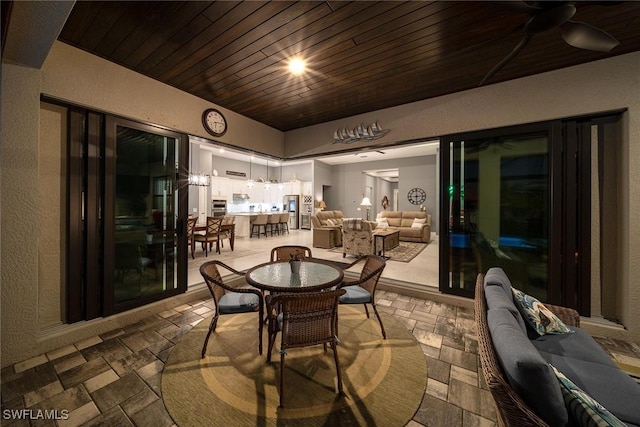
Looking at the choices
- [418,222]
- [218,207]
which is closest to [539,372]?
[418,222]

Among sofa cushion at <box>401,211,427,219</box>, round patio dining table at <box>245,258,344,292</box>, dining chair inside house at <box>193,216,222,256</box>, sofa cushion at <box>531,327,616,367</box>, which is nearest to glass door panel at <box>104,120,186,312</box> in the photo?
round patio dining table at <box>245,258,344,292</box>

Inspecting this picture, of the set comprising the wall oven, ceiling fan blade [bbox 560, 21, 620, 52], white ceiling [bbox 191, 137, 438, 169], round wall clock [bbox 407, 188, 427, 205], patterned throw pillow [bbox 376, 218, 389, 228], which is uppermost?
white ceiling [bbox 191, 137, 438, 169]

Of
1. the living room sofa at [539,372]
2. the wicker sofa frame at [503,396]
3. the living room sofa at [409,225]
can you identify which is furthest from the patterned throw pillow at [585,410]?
the living room sofa at [409,225]

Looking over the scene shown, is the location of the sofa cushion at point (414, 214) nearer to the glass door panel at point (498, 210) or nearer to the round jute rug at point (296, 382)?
the glass door panel at point (498, 210)

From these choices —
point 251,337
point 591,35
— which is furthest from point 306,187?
point 591,35

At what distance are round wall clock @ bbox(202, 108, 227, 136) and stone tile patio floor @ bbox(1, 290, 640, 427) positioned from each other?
2.42 metres

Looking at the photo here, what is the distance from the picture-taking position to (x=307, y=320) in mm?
1636

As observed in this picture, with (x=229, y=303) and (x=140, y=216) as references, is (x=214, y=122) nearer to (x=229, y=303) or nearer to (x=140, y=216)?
(x=140, y=216)

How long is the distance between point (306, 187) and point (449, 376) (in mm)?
9468

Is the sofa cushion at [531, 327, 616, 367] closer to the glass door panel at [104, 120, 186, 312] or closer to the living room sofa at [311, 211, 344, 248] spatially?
the glass door panel at [104, 120, 186, 312]

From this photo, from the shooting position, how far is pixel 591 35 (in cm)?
150

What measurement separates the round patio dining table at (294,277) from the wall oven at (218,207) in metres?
6.86

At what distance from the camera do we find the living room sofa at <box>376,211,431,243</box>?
302 inches

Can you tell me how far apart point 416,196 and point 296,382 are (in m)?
9.04
